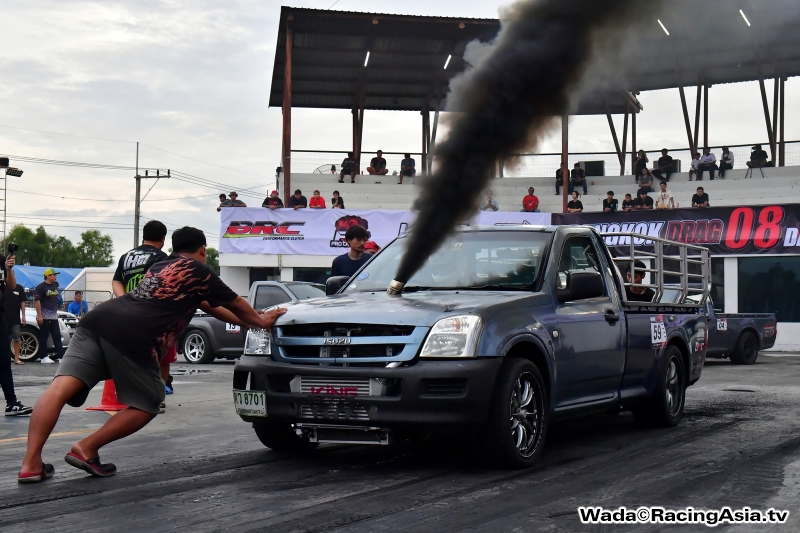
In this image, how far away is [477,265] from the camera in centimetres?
726

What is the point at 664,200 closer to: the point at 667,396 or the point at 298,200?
the point at 298,200

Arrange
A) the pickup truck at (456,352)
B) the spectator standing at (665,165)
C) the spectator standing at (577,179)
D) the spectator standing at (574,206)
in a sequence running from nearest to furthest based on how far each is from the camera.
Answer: the pickup truck at (456,352) → the spectator standing at (574,206) → the spectator standing at (665,165) → the spectator standing at (577,179)

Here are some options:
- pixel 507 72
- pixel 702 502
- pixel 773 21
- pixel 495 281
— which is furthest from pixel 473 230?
pixel 773 21

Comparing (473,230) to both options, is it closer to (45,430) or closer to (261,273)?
(45,430)

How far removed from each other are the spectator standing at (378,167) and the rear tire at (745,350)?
15.6m

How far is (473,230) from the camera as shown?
25.2 ft

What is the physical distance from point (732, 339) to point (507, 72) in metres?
12.9

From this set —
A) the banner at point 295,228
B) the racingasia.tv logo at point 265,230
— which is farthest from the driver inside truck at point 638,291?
the racingasia.tv logo at point 265,230

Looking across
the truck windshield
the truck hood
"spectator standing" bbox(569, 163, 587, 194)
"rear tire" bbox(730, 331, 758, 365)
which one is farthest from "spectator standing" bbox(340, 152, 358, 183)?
the truck hood

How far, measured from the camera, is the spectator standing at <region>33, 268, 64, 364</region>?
18.4 metres

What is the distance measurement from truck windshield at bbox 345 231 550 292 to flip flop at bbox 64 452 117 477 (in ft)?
7.68

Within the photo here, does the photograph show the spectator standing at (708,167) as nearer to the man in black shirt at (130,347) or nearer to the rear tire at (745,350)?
the rear tire at (745,350)

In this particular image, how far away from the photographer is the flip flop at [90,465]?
5.94 meters

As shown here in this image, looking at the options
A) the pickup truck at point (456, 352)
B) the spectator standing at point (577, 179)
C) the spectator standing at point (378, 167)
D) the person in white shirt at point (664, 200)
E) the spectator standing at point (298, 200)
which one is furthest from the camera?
the spectator standing at point (378, 167)
